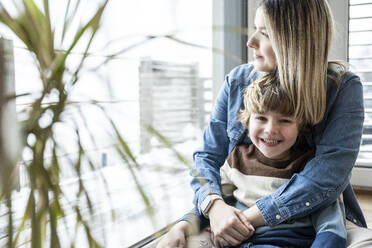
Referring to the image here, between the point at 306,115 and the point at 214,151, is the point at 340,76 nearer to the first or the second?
the point at 306,115

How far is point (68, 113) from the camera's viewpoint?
21.3 inches

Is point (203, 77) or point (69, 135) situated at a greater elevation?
point (203, 77)

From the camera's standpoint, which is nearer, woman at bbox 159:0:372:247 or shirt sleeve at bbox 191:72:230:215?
woman at bbox 159:0:372:247

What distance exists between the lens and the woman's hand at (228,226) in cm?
106

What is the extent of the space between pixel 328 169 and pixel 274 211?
0.18m

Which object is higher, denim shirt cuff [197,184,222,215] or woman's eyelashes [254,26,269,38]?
woman's eyelashes [254,26,269,38]

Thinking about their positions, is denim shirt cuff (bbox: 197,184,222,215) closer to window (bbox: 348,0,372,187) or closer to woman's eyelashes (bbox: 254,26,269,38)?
woman's eyelashes (bbox: 254,26,269,38)

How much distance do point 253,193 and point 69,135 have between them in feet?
2.04

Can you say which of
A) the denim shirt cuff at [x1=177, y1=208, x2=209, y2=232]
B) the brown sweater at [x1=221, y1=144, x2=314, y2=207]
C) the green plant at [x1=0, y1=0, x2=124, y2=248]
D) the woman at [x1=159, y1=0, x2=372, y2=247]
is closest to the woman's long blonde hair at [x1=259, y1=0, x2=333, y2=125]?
the woman at [x1=159, y1=0, x2=372, y2=247]

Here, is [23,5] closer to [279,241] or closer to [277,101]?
[277,101]

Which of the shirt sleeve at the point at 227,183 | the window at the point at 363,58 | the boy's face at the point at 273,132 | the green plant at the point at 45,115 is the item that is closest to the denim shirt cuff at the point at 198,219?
the shirt sleeve at the point at 227,183

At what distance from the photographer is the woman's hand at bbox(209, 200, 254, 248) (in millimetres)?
1062

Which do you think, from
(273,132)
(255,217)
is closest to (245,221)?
(255,217)

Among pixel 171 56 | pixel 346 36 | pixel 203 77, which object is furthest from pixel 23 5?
pixel 346 36
